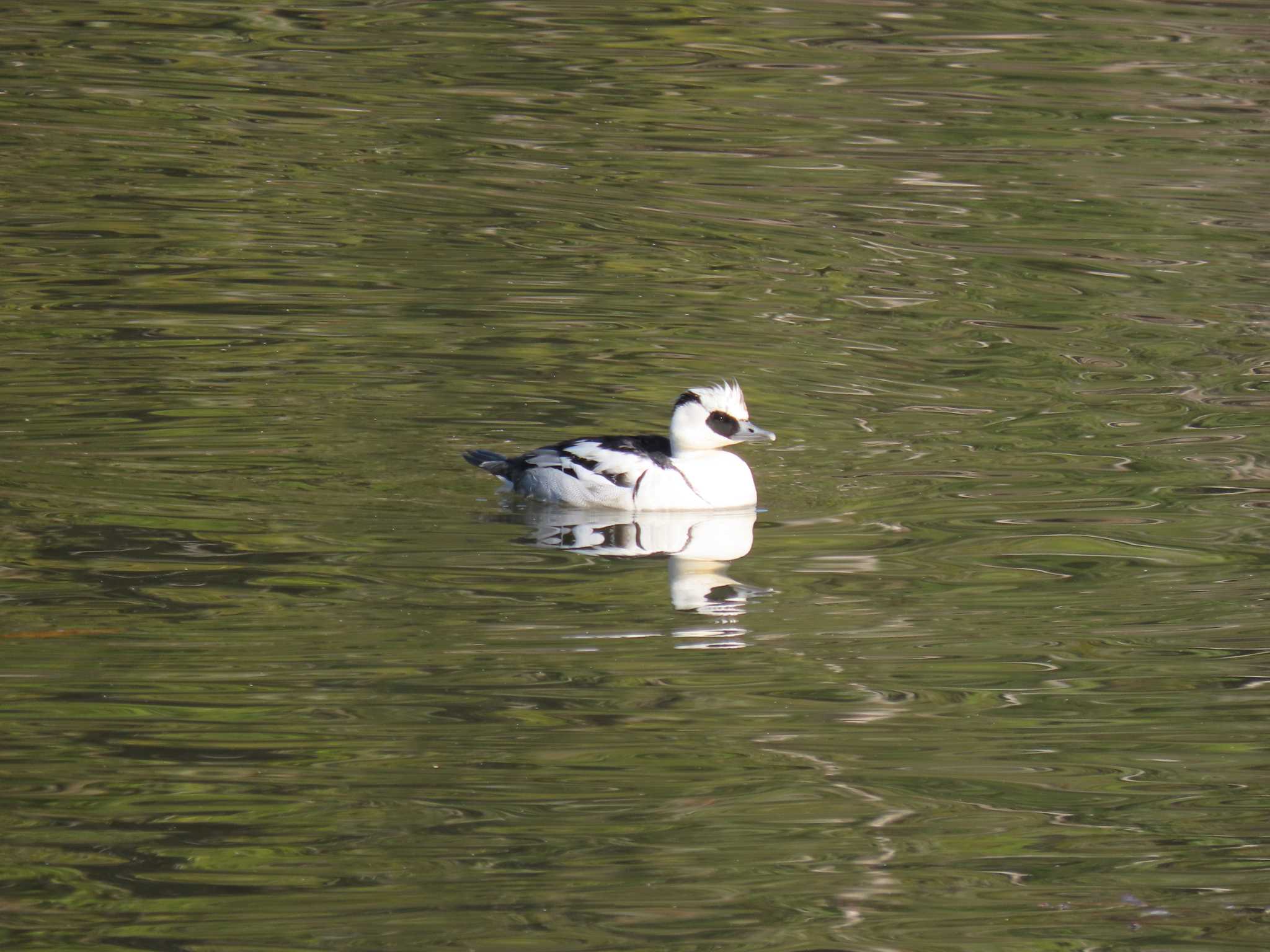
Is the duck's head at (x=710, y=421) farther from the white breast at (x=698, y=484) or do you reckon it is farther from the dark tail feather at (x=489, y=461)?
the dark tail feather at (x=489, y=461)

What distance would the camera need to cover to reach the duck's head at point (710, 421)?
31.0 ft

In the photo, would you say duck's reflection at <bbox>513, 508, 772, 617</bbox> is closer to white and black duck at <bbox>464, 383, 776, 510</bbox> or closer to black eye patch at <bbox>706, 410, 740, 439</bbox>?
white and black duck at <bbox>464, 383, 776, 510</bbox>

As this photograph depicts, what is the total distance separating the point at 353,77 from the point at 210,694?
12442 mm

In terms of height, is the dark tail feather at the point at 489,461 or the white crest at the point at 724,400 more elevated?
the white crest at the point at 724,400

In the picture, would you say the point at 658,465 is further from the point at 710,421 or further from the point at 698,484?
the point at 710,421

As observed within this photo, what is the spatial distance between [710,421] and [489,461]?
1.00 meters

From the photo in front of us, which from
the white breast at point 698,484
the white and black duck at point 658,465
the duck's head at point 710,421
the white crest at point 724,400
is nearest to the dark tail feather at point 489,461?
the white and black duck at point 658,465

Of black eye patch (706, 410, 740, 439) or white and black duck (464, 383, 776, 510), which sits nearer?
white and black duck (464, 383, 776, 510)

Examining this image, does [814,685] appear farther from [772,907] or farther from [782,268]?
[782,268]

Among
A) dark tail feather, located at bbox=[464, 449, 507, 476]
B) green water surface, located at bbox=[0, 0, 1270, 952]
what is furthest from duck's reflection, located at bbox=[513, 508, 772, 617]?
dark tail feather, located at bbox=[464, 449, 507, 476]

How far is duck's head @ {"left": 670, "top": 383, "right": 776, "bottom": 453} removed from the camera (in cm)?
944

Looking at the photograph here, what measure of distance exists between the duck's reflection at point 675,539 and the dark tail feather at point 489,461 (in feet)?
0.90

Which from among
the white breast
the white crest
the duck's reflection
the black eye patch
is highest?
the white crest

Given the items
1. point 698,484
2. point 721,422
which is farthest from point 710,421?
point 698,484
